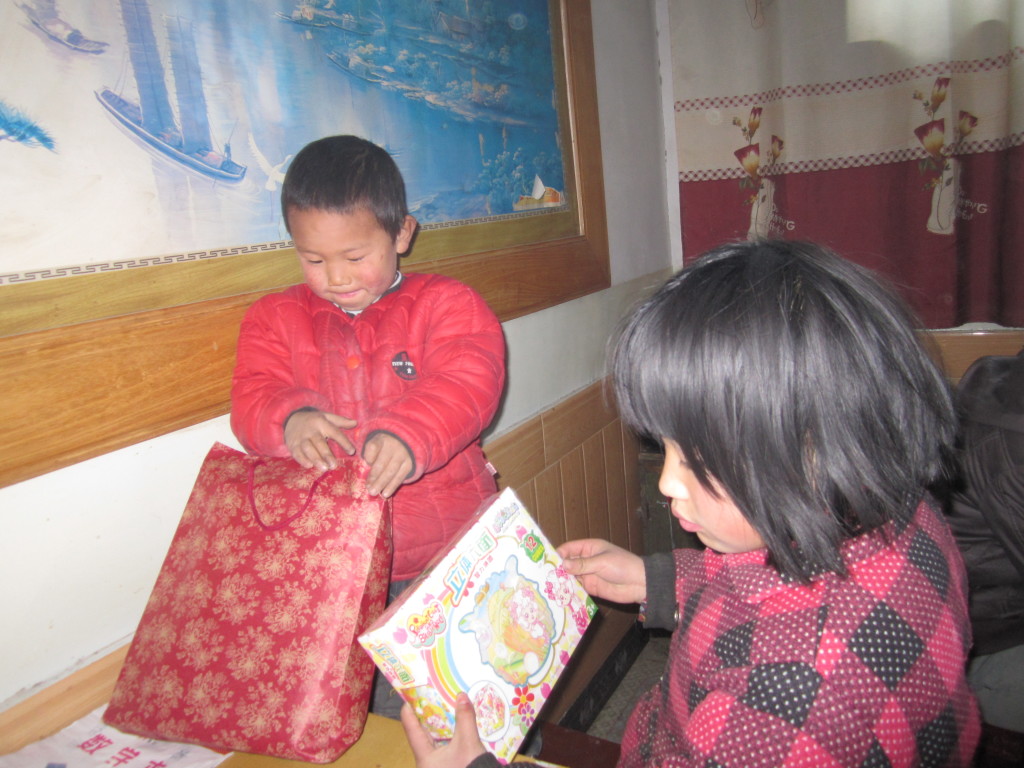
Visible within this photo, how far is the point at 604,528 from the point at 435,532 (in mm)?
1241

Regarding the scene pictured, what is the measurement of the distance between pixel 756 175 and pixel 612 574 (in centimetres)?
185

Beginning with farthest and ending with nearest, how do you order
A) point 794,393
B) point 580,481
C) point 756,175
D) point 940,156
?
point 756,175 < point 940,156 < point 580,481 < point 794,393

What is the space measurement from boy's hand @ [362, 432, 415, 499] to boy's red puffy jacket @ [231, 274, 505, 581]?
0.09 metres

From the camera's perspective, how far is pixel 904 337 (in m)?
0.63

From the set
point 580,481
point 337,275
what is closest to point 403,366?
point 337,275

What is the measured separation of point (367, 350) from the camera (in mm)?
966

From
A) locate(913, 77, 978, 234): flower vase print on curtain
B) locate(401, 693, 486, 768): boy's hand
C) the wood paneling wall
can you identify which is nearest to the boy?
locate(401, 693, 486, 768): boy's hand

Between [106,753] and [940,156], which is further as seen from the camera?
[940,156]

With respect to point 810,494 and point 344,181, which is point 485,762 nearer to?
point 810,494

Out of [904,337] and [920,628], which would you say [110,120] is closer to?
[904,337]

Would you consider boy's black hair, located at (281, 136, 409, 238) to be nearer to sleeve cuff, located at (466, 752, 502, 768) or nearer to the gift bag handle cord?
the gift bag handle cord

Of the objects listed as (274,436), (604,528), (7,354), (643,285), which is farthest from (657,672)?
(7,354)

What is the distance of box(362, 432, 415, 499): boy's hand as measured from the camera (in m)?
0.79

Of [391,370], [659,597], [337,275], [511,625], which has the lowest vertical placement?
[659,597]
